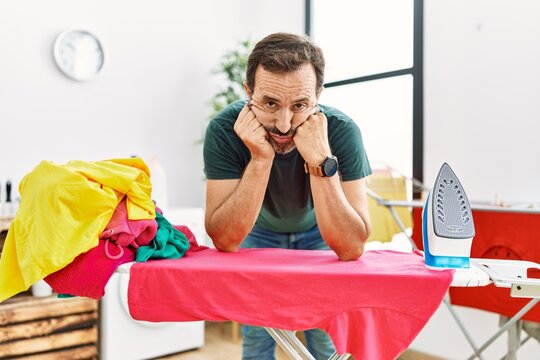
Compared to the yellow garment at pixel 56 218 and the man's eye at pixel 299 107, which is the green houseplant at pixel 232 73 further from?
the yellow garment at pixel 56 218

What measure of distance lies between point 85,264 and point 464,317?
1851mm

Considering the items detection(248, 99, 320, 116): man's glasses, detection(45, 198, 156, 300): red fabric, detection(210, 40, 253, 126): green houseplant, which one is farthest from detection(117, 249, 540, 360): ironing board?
detection(210, 40, 253, 126): green houseplant

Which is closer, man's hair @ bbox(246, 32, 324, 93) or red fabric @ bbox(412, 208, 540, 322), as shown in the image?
man's hair @ bbox(246, 32, 324, 93)

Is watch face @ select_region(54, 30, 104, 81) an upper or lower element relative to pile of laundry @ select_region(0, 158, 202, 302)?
upper

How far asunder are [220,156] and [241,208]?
17 centimetres

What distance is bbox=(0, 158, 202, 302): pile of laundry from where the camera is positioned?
3.46 ft

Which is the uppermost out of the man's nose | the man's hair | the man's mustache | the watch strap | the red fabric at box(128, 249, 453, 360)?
the man's hair

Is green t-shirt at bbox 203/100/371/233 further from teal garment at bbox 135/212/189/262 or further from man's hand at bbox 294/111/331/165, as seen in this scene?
teal garment at bbox 135/212/189/262

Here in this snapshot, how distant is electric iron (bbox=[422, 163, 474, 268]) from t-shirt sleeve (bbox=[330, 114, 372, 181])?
0.29 metres

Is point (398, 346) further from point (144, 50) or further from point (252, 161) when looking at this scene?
point (144, 50)

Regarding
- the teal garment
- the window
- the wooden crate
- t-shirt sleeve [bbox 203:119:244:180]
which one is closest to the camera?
the teal garment

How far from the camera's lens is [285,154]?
142cm

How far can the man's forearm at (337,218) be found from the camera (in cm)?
122

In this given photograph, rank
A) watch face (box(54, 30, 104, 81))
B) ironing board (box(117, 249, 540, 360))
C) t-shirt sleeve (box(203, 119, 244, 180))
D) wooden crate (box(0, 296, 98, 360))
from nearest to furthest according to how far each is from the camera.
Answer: ironing board (box(117, 249, 540, 360)) → t-shirt sleeve (box(203, 119, 244, 180)) → wooden crate (box(0, 296, 98, 360)) → watch face (box(54, 30, 104, 81))
